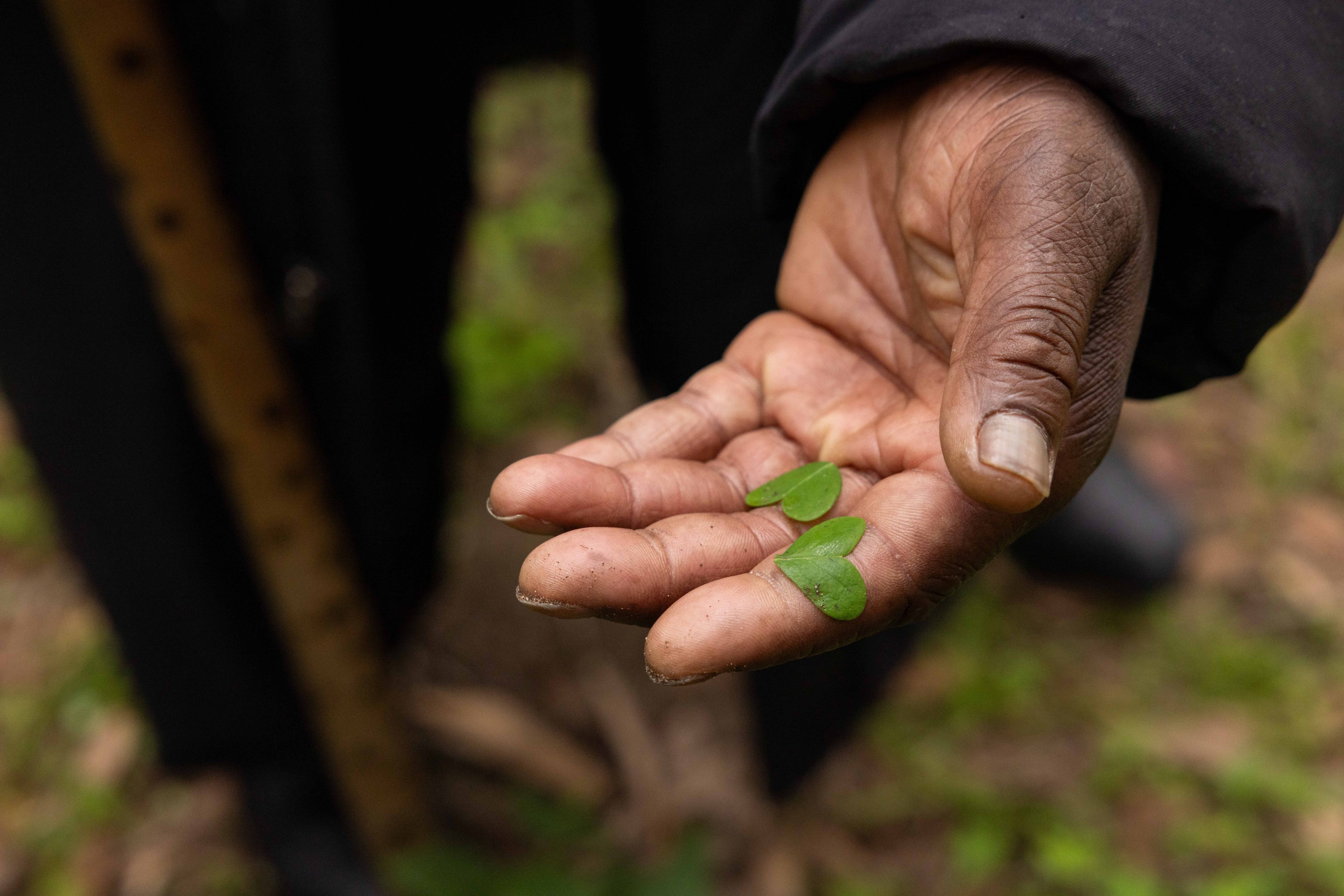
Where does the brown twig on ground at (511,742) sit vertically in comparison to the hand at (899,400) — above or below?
below

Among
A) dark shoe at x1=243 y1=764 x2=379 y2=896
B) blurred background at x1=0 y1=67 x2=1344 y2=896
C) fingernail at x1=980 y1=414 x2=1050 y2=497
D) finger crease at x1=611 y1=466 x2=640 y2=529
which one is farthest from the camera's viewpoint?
dark shoe at x1=243 y1=764 x2=379 y2=896

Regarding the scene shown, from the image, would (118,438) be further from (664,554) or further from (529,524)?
(664,554)

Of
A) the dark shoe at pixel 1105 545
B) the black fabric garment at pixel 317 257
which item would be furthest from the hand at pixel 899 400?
the dark shoe at pixel 1105 545

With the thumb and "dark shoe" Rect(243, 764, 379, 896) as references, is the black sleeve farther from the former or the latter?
"dark shoe" Rect(243, 764, 379, 896)

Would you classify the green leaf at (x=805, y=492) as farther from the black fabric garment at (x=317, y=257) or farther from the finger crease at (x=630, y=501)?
the black fabric garment at (x=317, y=257)

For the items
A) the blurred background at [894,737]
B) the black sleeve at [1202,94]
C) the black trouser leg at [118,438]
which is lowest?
the blurred background at [894,737]

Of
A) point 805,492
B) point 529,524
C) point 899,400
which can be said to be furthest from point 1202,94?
point 529,524

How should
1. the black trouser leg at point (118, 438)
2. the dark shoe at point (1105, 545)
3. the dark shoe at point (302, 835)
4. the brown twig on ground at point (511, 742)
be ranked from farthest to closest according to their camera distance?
the dark shoe at point (1105, 545) → the brown twig on ground at point (511, 742) → the dark shoe at point (302, 835) → the black trouser leg at point (118, 438)

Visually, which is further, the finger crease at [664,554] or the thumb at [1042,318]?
the finger crease at [664,554]

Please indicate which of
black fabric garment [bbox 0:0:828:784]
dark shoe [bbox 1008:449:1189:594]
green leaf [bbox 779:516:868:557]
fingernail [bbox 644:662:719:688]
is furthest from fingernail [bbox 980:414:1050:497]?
dark shoe [bbox 1008:449:1189:594]
